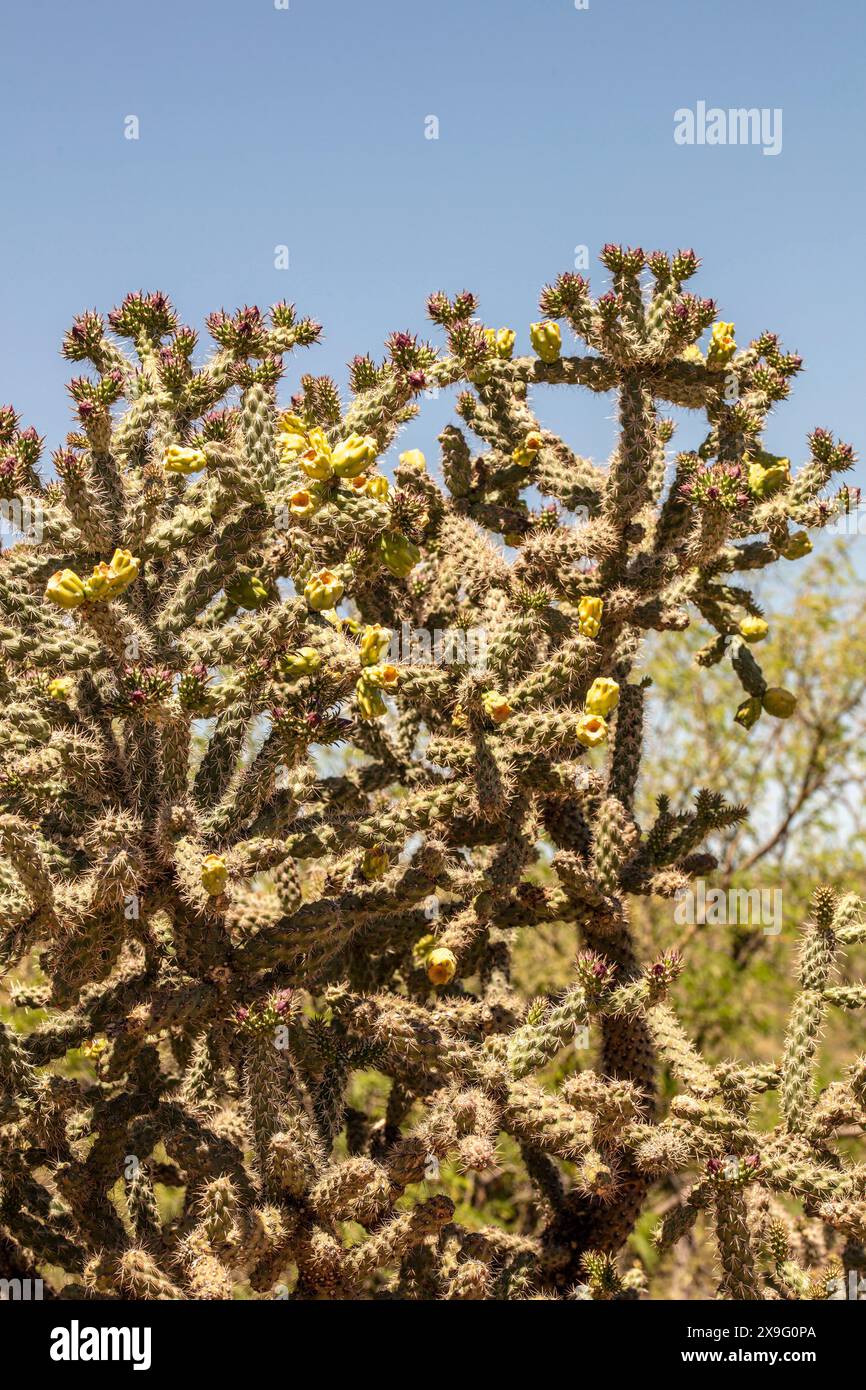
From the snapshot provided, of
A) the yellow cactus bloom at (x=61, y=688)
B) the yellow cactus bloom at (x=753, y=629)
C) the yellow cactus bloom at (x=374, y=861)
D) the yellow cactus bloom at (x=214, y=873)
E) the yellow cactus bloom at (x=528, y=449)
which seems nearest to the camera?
the yellow cactus bloom at (x=214, y=873)

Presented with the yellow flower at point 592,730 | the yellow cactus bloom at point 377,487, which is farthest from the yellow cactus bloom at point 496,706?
the yellow cactus bloom at point 377,487

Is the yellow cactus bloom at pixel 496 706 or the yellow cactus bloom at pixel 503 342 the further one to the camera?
the yellow cactus bloom at pixel 503 342

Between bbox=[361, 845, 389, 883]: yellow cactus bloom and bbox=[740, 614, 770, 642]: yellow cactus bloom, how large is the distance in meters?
A: 1.76

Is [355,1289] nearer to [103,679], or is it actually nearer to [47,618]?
[103,679]

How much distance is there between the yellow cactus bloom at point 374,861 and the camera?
4191 millimetres

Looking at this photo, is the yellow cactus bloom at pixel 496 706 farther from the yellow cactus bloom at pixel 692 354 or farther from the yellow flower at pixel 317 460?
the yellow cactus bloom at pixel 692 354

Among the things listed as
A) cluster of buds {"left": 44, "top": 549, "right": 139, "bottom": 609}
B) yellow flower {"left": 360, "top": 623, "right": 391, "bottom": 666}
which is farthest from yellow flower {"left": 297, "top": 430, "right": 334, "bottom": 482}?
cluster of buds {"left": 44, "top": 549, "right": 139, "bottom": 609}

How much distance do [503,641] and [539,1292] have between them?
271 centimetres

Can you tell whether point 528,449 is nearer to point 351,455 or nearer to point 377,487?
point 377,487

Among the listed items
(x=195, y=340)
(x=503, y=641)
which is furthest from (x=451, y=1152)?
(x=195, y=340)

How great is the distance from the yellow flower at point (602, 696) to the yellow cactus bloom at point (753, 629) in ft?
2.72

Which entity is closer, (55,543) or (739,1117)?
(55,543)

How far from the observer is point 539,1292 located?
4.83 m
